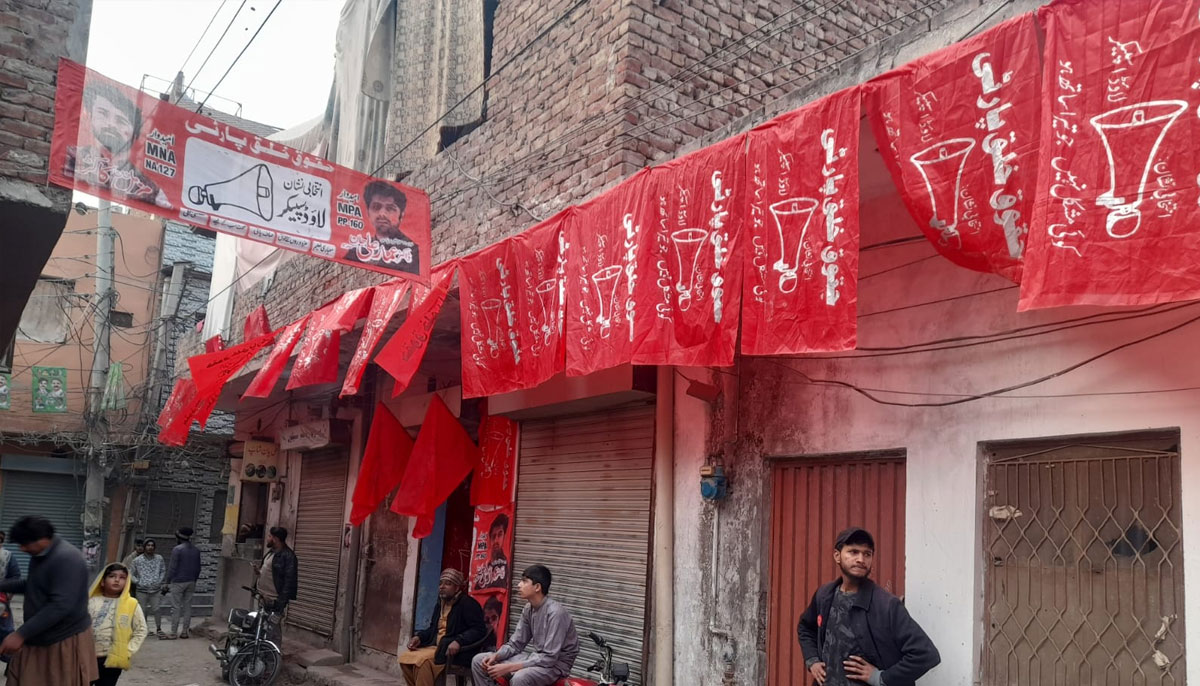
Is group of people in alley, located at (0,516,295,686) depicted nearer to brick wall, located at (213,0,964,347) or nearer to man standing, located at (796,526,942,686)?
man standing, located at (796,526,942,686)

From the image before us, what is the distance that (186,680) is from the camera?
36.9ft

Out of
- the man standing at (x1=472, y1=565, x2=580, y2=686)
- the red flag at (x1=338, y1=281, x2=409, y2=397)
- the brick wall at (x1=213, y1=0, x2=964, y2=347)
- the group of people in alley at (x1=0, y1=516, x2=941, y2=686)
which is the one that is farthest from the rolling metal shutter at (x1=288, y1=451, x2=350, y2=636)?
the man standing at (x1=472, y1=565, x2=580, y2=686)

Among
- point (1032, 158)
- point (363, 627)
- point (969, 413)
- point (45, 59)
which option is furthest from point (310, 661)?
point (1032, 158)

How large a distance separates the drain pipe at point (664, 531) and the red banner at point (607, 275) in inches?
53.0

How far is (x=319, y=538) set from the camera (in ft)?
47.2

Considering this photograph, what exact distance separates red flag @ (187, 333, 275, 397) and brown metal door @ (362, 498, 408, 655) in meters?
2.77

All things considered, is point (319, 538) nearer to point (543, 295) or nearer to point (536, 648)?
point (536, 648)

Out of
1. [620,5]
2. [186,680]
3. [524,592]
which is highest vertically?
[620,5]

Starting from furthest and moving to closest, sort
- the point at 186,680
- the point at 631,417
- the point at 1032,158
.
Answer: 1. the point at 186,680
2. the point at 631,417
3. the point at 1032,158

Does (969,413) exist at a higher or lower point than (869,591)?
higher

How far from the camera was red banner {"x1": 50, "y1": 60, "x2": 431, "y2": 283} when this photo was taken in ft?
19.4

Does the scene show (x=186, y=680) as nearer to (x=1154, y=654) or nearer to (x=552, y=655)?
A: (x=552, y=655)

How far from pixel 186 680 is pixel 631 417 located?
267 inches

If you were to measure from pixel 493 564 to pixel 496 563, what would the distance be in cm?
6
